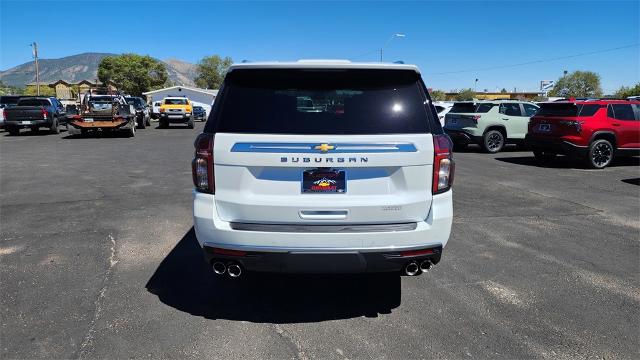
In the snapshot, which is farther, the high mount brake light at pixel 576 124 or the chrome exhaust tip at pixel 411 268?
the high mount brake light at pixel 576 124

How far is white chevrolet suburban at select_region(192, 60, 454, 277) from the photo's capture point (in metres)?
3.29

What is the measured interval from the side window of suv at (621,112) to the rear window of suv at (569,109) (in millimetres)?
422

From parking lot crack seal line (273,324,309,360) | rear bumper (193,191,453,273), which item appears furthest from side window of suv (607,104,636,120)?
parking lot crack seal line (273,324,309,360)

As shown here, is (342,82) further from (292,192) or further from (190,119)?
(190,119)

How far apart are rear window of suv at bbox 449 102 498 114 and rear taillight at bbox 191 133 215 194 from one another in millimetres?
14005

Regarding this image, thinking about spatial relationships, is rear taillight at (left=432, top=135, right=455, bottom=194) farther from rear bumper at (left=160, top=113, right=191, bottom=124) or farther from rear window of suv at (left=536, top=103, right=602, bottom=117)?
rear bumper at (left=160, top=113, right=191, bottom=124)

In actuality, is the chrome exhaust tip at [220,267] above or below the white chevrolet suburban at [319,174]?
below

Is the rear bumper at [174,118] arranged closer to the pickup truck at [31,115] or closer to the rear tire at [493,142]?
the pickup truck at [31,115]

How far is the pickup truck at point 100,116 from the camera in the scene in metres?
20.8

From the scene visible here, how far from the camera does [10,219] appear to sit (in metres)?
6.61

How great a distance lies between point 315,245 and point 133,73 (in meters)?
103

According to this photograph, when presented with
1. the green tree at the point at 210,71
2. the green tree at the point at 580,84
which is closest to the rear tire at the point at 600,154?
the green tree at the point at 580,84

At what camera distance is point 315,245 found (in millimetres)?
3301

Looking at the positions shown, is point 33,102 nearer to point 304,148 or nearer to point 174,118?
point 174,118
